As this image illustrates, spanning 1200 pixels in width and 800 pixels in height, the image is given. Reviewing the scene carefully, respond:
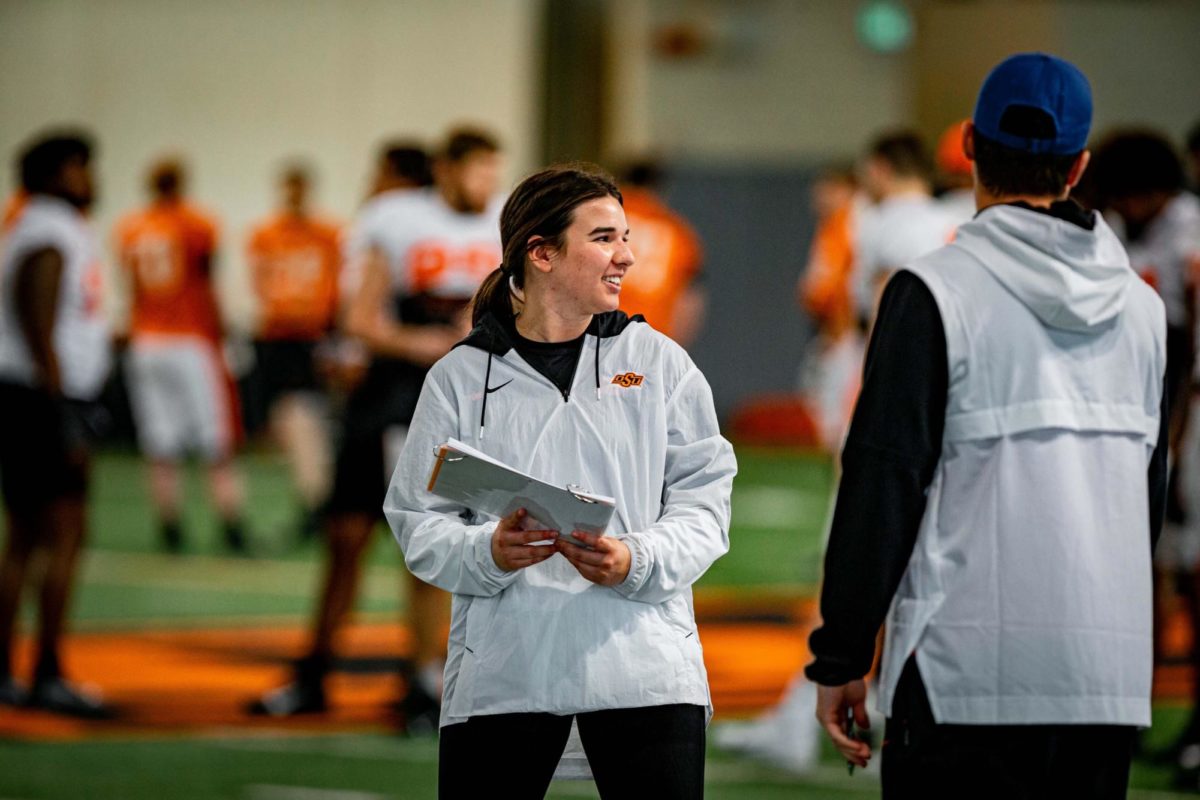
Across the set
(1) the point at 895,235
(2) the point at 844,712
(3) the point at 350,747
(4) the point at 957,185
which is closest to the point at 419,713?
(3) the point at 350,747

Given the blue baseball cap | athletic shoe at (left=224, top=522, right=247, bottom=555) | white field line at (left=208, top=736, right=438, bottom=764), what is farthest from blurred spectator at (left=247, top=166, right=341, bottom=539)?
the blue baseball cap

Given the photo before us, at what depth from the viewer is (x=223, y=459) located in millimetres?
12531

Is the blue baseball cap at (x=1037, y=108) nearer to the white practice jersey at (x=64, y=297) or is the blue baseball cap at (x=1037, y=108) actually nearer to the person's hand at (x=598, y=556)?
the person's hand at (x=598, y=556)

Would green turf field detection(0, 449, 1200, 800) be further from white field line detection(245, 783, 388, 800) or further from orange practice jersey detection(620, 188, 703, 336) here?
orange practice jersey detection(620, 188, 703, 336)

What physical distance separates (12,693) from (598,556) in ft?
17.6

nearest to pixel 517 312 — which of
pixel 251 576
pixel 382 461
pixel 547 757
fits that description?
pixel 547 757

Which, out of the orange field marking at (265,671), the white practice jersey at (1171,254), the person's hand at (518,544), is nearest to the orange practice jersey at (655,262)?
the orange field marking at (265,671)

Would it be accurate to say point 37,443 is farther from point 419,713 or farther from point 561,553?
point 561,553

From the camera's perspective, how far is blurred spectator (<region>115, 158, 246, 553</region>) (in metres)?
12.4

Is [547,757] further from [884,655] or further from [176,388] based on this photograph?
[176,388]

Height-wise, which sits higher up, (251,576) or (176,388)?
(176,388)

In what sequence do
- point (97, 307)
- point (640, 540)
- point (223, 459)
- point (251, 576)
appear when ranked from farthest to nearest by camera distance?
point (223, 459)
point (251, 576)
point (97, 307)
point (640, 540)

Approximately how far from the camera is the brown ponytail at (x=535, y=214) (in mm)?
3189

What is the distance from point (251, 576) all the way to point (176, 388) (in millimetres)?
1815
